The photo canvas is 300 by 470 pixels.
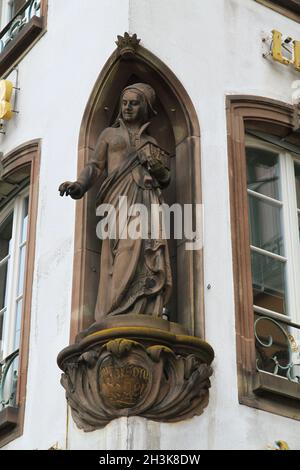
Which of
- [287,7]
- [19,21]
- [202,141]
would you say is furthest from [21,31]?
[202,141]

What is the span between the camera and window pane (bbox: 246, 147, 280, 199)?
39.6ft

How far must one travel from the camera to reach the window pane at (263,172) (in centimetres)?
1206

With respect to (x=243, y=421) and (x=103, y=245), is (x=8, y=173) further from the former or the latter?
(x=243, y=421)

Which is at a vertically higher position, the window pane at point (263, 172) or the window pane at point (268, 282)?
the window pane at point (263, 172)

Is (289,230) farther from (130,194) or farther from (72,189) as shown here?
(72,189)

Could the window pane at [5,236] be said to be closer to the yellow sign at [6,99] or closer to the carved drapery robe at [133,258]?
the yellow sign at [6,99]

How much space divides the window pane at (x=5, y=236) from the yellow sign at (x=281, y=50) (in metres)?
2.86

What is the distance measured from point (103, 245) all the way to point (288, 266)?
68.5 inches

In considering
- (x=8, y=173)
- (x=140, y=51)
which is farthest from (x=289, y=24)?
(x=8, y=173)

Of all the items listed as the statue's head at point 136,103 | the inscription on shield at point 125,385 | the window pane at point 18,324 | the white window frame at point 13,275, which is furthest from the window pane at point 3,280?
the inscription on shield at point 125,385

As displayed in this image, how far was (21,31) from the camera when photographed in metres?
13.5
